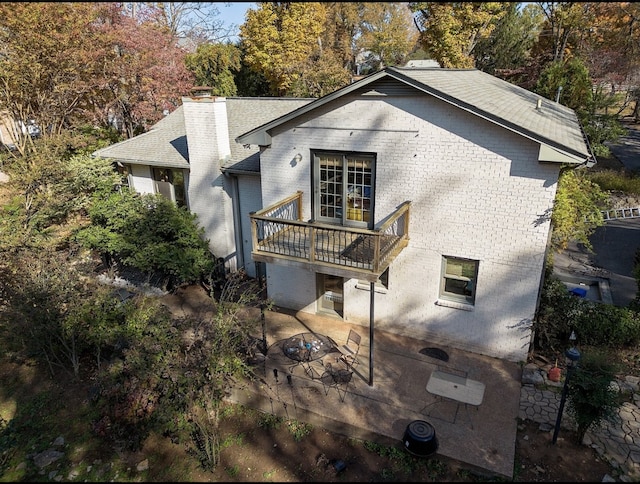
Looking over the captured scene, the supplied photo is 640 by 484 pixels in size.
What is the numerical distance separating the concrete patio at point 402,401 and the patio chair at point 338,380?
9cm

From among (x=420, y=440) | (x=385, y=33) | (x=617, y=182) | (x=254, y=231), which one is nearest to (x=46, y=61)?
(x=254, y=231)

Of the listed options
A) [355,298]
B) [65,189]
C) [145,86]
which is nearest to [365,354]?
[355,298]

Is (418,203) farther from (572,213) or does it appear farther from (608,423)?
(608,423)

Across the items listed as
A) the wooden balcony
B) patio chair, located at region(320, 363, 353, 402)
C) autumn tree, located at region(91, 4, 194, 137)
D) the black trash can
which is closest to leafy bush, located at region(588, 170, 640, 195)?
the wooden balcony

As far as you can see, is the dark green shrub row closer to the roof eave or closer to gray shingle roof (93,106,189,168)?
the roof eave

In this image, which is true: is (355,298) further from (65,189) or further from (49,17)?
(49,17)

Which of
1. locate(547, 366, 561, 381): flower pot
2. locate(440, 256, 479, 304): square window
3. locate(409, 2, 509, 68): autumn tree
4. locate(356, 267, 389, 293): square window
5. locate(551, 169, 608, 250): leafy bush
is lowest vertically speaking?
locate(547, 366, 561, 381): flower pot

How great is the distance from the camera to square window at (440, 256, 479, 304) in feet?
34.5

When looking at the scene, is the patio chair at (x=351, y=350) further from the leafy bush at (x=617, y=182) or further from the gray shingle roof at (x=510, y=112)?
the leafy bush at (x=617, y=182)

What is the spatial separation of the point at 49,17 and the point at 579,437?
2193cm

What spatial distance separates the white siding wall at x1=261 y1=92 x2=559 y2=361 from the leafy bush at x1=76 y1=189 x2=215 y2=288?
4.30 metres

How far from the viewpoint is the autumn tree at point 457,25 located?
31469 millimetres

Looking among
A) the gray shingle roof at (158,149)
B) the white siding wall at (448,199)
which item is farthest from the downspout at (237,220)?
the white siding wall at (448,199)

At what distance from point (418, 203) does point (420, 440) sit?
5.49 meters
